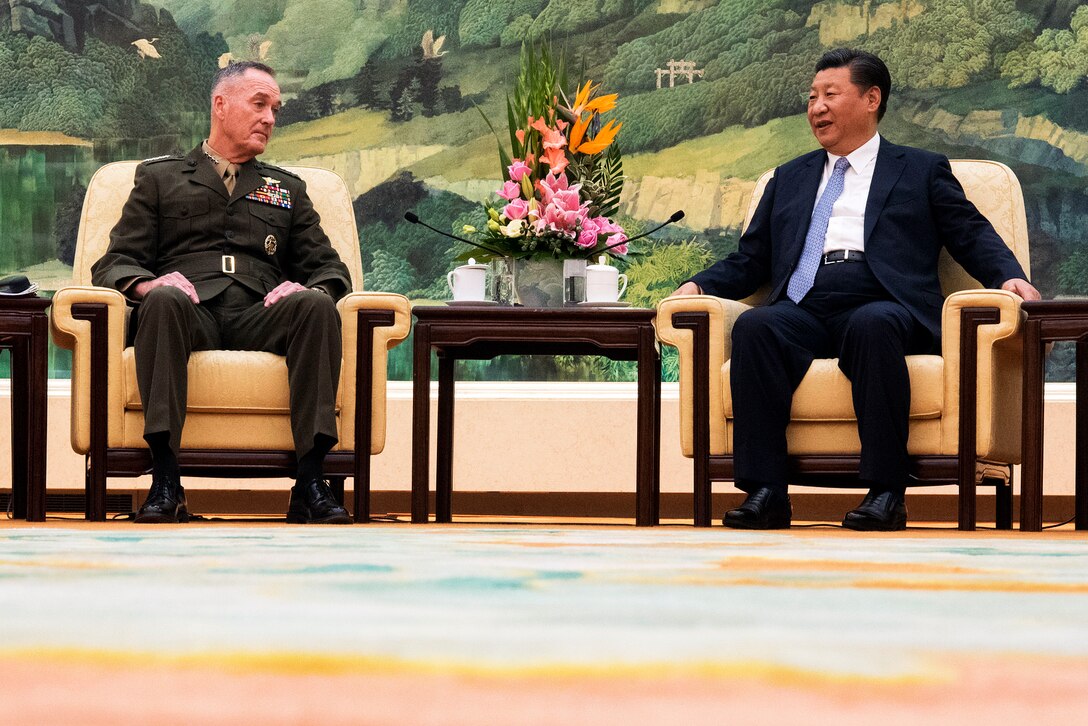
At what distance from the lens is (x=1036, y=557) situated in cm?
164

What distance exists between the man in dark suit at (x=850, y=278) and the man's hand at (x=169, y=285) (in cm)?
116

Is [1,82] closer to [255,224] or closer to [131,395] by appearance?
[255,224]

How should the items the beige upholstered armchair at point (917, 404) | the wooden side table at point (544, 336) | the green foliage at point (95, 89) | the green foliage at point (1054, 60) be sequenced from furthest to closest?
1. the green foliage at point (95, 89)
2. the green foliage at point (1054, 60)
3. the wooden side table at point (544, 336)
4. the beige upholstered armchair at point (917, 404)

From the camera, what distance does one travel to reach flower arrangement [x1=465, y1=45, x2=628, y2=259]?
3535 millimetres

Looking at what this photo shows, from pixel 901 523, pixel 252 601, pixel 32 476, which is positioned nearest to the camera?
pixel 252 601

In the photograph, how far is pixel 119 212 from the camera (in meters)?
3.66

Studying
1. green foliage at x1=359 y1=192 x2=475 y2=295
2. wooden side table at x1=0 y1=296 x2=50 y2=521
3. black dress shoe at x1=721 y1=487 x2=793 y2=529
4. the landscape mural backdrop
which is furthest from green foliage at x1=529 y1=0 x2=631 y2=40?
black dress shoe at x1=721 y1=487 x2=793 y2=529

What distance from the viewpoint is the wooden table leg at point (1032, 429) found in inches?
122

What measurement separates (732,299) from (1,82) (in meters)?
2.88

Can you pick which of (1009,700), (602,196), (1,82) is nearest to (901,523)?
(602,196)

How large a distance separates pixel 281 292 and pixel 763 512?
1.24m

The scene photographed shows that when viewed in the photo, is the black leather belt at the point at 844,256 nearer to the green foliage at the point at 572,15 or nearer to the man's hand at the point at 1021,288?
the man's hand at the point at 1021,288

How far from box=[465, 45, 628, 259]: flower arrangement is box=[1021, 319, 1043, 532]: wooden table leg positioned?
1.04 metres

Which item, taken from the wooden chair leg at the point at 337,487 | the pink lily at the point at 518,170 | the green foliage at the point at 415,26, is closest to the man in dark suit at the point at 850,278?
the pink lily at the point at 518,170
